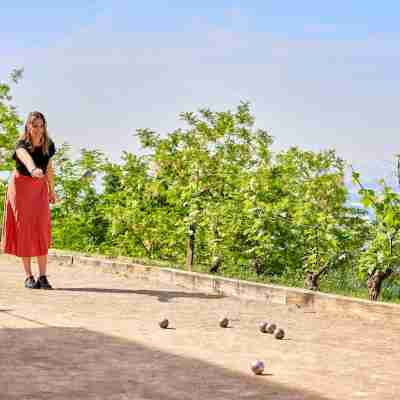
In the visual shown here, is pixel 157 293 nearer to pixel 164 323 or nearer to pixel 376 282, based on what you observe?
pixel 376 282

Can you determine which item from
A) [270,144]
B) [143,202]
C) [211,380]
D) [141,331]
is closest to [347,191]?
[270,144]

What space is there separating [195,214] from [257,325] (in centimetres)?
498

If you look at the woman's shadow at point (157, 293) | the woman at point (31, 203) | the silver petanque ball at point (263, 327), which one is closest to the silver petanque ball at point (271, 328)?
the silver petanque ball at point (263, 327)

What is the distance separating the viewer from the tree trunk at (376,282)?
1015 centimetres

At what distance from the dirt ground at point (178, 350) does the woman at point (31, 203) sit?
1.49ft

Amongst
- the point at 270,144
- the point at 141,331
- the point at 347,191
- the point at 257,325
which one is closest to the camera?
the point at 141,331

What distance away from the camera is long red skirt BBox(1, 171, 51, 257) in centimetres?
1072

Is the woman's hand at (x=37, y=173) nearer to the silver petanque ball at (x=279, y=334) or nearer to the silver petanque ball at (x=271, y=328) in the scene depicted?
the silver petanque ball at (x=271, y=328)

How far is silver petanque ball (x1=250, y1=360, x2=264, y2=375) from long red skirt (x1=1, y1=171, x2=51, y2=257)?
532 centimetres

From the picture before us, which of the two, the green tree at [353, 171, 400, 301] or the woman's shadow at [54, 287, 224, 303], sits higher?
the green tree at [353, 171, 400, 301]

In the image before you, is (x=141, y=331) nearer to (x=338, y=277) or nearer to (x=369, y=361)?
(x=369, y=361)

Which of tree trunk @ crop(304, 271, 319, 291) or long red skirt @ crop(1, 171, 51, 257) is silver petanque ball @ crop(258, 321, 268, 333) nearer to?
tree trunk @ crop(304, 271, 319, 291)

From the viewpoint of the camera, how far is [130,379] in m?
5.62

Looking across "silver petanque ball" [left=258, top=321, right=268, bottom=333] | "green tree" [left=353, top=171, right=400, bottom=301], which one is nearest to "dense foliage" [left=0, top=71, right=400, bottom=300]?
"green tree" [left=353, top=171, right=400, bottom=301]
